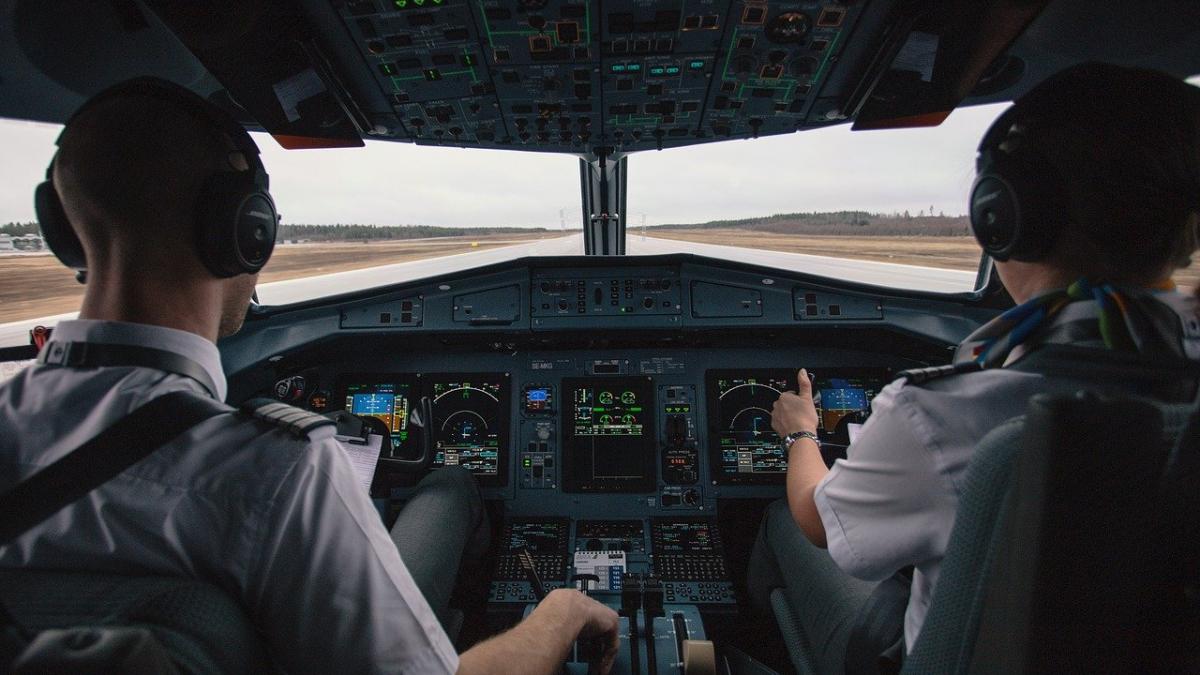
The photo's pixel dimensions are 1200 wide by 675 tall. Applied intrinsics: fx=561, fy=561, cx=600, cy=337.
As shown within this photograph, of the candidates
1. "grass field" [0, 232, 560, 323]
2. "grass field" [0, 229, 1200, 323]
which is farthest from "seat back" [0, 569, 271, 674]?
"grass field" [0, 229, 1200, 323]

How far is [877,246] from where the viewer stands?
13.9 ft

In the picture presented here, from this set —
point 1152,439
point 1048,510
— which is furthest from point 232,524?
point 1152,439

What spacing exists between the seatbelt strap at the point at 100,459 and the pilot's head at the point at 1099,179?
4.17 feet

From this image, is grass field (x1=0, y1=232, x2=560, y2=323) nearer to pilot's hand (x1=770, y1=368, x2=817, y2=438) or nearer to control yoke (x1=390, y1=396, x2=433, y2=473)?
control yoke (x1=390, y1=396, x2=433, y2=473)

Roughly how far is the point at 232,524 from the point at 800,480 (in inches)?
46.6

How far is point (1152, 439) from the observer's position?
609 mm

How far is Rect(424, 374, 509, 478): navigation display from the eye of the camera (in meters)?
2.93

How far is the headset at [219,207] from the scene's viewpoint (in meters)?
0.85

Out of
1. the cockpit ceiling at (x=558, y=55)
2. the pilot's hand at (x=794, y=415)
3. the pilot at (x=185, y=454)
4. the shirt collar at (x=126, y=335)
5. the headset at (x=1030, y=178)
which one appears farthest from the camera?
the pilot's hand at (x=794, y=415)

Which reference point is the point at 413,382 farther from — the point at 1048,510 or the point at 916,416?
the point at 1048,510

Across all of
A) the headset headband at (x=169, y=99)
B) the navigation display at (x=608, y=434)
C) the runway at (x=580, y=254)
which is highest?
the runway at (x=580, y=254)

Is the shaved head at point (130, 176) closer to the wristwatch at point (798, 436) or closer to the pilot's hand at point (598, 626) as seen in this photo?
the pilot's hand at point (598, 626)

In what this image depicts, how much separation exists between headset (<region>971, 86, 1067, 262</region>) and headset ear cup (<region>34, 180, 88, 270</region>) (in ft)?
5.19

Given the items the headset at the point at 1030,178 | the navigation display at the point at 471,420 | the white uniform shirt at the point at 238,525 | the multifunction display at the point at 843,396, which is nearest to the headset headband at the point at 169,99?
the white uniform shirt at the point at 238,525
